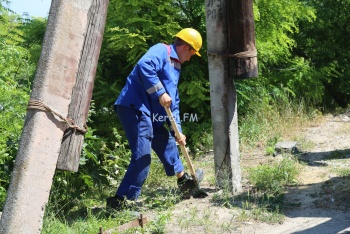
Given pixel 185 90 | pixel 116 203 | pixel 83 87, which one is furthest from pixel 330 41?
pixel 83 87

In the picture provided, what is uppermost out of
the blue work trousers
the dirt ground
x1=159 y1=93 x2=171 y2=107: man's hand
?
x1=159 y1=93 x2=171 y2=107: man's hand

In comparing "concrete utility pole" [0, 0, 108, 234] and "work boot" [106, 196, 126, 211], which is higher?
"concrete utility pole" [0, 0, 108, 234]

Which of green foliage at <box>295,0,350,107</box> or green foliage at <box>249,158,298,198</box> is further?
green foliage at <box>295,0,350,107</box>

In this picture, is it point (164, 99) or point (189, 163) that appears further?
point (189, 163)

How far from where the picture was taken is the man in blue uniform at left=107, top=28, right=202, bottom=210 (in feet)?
20.6

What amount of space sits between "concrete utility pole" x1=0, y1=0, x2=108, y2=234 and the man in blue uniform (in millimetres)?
2177

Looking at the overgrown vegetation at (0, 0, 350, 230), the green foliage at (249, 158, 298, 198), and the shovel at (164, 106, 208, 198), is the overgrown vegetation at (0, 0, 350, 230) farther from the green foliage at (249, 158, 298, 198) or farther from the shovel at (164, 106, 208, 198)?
the shovel at (164, 106, 208, 198)

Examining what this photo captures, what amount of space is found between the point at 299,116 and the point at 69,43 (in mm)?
7376

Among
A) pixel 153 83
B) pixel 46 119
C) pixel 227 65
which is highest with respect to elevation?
pixel 227 65

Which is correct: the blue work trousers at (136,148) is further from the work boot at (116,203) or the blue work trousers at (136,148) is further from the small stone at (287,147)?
the small stone at (287,147)

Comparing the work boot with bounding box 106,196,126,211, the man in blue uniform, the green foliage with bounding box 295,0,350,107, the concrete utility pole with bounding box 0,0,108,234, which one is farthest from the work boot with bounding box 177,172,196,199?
the green foliage with bounding box 295,0,350,107

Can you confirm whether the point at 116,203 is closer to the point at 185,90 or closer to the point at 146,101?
the point at 146,101

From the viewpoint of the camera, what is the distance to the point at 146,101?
6445mm

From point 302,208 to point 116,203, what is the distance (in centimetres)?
189
